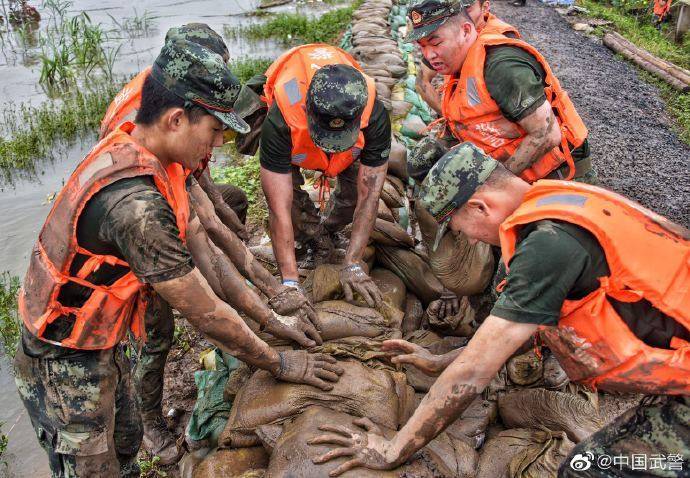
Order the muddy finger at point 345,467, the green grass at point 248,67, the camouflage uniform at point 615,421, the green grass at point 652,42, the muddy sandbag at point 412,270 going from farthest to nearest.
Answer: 1. the green grass at point 248,67
2. the green grass at point 652,42
3. the muddy sandbag at point 412,270
4. the muddy finger at point 345,467
5. the camouflage uniform at point 615,421

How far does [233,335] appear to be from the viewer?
7.31ft

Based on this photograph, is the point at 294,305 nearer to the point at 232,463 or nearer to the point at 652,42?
the point at 232,463

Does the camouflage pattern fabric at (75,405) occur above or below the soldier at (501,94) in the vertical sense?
below

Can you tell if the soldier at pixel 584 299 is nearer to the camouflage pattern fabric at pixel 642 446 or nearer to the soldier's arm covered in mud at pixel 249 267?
the camouflage pattern fabric at pixel 642 446

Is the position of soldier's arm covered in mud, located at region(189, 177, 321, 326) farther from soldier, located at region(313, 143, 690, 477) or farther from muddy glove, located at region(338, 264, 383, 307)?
soldier, located at region(313, 143, 690, 477)

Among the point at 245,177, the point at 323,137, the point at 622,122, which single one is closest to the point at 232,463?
the point at 323,137

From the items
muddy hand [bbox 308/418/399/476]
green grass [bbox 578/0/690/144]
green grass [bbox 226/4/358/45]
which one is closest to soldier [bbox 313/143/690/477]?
muddy hand [bbox 308/418/399/476]

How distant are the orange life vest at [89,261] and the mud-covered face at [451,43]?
1.61 m

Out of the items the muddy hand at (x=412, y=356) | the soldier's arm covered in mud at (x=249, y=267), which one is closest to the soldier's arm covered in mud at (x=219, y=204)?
the soldier's arm covered in mud at (x=249, y=267)

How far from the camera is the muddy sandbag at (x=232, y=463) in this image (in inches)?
93.2

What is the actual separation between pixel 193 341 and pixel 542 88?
2.59m

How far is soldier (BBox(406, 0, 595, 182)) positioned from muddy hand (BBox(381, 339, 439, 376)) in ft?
3.67

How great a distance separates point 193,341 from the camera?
3.96m

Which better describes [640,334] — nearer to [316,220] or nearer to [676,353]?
[676,353]
